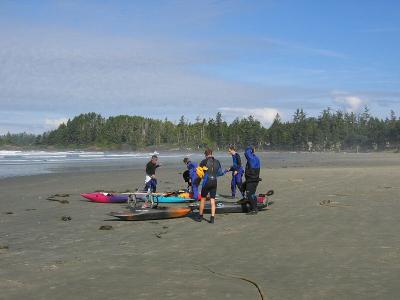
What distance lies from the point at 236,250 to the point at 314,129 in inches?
5726

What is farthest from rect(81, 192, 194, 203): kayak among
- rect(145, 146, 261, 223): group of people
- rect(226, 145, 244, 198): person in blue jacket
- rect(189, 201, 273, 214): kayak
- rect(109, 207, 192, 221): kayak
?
rect(109, 207, 192, 221): kayak

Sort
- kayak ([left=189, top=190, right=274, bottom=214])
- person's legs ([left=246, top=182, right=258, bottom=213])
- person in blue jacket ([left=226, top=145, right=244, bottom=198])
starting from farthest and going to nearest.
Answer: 1. person in blue jacket ([left=226, top=145, right=244, bottom=198])
2. kayak ([left=189, top=190, right=274, bottom=214])
3. person's legs ([left=246, top=182, right=258, bottom=213])

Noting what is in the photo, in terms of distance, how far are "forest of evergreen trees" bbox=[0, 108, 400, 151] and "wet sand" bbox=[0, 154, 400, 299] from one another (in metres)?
131

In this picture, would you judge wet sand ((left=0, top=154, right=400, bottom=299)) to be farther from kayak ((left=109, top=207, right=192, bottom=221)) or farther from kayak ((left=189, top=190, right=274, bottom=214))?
kayak ((left=189, top=190, right=274, bottom=214))

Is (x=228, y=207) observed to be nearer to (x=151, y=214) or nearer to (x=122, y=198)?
(x=151, y=214)

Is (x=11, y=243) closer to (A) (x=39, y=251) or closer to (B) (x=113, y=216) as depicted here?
(A) (x=39, y=251)

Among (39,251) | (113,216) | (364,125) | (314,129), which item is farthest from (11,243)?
(364,125)

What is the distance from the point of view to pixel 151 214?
12.3m

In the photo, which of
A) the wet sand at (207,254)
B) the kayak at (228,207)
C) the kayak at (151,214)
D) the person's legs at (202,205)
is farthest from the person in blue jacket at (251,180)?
the kayak at (151,214)

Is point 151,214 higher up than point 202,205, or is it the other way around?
point 202,205

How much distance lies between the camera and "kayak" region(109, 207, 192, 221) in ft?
39.4

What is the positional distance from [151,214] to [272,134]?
14646cm

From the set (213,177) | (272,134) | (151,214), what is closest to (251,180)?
(213,177)

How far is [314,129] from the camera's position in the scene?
150 meters
